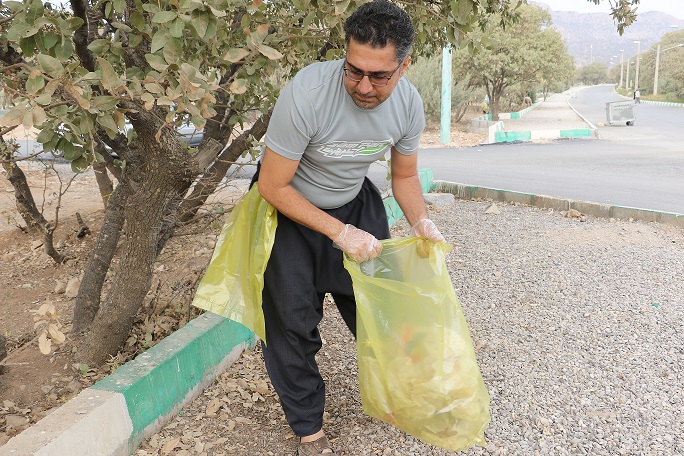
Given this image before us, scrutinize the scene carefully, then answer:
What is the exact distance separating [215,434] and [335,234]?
3.18ft

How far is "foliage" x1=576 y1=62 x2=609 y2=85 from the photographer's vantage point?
520 feet

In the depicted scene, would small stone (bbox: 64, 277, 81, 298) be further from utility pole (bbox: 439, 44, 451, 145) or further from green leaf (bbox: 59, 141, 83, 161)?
utility pole (bbox: 439, 44, 451, 145)

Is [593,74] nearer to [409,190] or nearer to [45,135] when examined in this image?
[409,190]

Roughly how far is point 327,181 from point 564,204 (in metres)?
5.08

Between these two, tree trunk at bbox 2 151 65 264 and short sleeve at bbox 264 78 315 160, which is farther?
tree trunk at bbox 2 151 65 264

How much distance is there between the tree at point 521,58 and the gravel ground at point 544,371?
18.6 metres

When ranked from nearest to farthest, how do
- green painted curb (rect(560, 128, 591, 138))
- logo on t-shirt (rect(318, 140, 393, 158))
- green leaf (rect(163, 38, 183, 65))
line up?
green leaf (rect(163, 38, 183, 65))
logo on t-shirt (rect(318, 140, 393, 158))
green painted curb (rect(560, 128, 591, 138))

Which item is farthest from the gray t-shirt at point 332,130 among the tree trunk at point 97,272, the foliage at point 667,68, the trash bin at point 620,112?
the foliage at point 667,68

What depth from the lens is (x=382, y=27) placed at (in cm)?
187

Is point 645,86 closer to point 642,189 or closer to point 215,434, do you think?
point 642,189

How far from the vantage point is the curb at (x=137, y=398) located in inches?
79.6

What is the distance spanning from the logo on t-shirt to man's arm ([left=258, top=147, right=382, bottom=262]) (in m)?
0.12

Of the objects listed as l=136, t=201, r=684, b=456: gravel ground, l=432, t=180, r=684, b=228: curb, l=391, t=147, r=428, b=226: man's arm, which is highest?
l=391, t=147, r=428, b=226: man's arm

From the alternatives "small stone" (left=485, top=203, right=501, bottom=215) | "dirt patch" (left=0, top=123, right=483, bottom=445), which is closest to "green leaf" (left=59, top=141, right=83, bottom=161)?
"dirt patch" (left=0, top=123, right=483, bottom=445)
